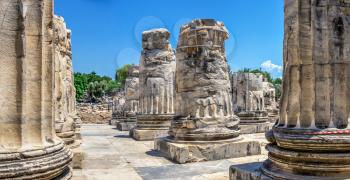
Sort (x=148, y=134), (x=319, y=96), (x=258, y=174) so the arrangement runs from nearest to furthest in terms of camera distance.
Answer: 1. (x=319, y=96)
2. (x=258, y=174)
3. (x=148, y=134)

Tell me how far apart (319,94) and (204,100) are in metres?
4.41

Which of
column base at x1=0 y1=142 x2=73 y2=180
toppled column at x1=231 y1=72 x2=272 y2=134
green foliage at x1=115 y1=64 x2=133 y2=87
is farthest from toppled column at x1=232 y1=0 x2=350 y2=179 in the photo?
green foliage at x1=115 y1=64 x2=133 y2=87

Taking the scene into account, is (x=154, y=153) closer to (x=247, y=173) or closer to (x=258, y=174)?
(x=247, y=173)

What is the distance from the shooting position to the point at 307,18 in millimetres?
4035

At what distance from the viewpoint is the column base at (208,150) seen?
24.2ft

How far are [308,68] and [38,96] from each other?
293cm

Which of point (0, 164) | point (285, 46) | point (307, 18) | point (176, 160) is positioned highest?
point (307, 18)

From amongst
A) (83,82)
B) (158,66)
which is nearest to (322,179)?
(158,66)

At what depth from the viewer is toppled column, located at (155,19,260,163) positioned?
7.83 m

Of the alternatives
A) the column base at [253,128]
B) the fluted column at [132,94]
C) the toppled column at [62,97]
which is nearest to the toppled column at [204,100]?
the toppled column at [62,97]

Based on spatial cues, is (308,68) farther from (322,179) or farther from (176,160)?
(176,160)

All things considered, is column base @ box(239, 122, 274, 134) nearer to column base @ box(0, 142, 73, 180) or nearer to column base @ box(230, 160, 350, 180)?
column base @ box(230, 160, 350, 180)

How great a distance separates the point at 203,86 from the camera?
823cm

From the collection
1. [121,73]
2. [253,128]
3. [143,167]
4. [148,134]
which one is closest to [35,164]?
[143,167]
